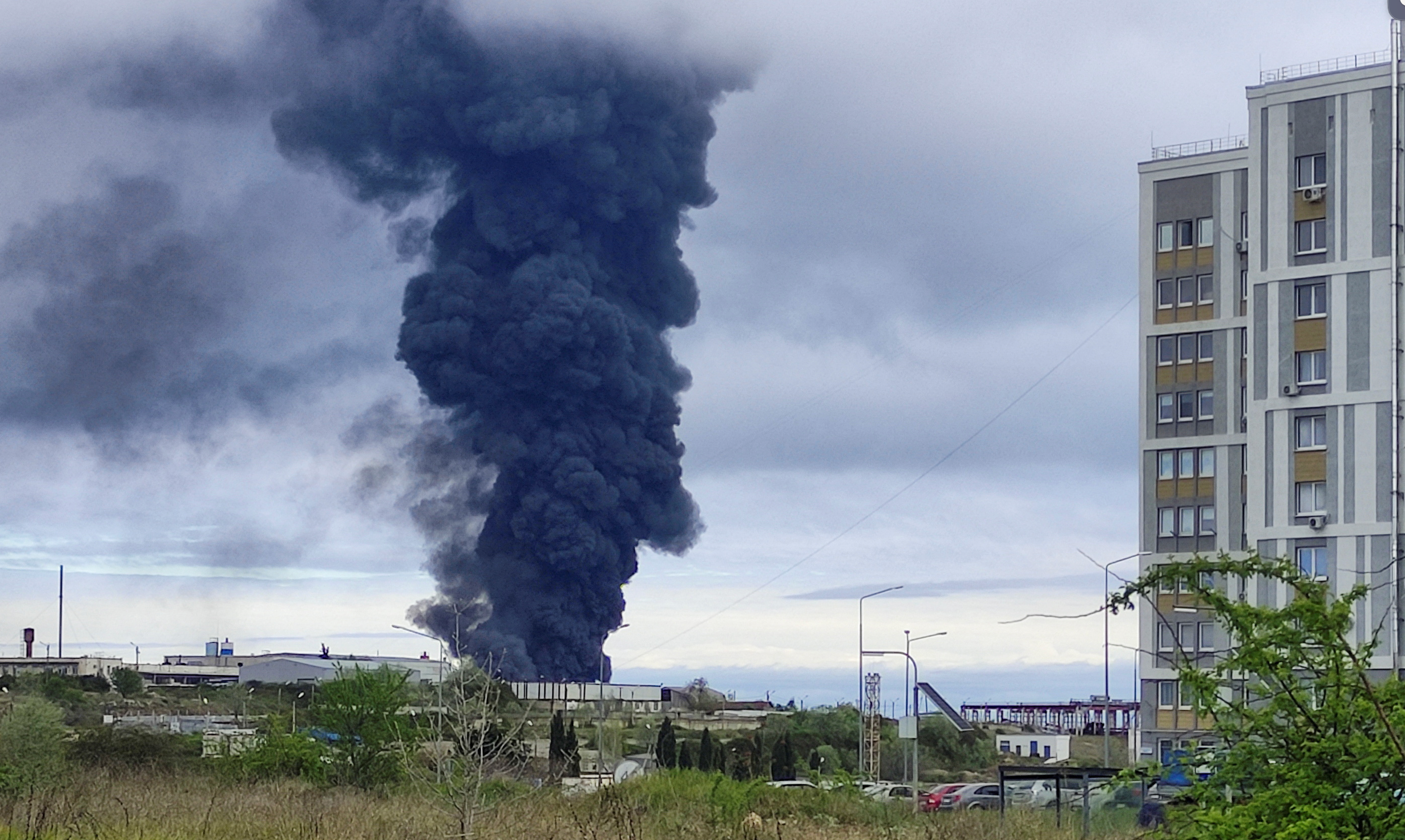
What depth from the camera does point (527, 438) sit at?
88.1m

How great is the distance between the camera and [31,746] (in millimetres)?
33094

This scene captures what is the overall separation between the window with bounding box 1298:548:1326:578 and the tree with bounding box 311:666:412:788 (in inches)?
1200

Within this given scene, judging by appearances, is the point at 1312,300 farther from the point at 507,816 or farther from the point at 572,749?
the point at 507,816

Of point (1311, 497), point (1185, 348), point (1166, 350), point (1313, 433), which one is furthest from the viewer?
point (1166, 350)

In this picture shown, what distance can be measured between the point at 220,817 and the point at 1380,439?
41.2m

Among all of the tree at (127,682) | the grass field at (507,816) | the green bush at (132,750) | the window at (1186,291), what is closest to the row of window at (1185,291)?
the window at (1186,291)

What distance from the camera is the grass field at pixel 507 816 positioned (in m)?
18.5

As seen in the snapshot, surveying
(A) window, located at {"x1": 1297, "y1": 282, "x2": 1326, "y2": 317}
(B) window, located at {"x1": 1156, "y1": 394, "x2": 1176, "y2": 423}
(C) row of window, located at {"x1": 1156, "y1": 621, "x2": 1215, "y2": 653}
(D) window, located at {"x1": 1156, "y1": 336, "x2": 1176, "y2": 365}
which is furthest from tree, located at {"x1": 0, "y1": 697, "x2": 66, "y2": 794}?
(D) window, located at {"x1": 1156, "y1": 336, "x2": 1176, "y2": 365}

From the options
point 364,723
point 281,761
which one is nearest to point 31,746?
point 281,761

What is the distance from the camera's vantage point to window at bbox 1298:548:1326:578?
52.2m

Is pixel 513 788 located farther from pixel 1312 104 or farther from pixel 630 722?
pixel 630 722

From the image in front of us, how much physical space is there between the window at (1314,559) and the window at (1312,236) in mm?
10009

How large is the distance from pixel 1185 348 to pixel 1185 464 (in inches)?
193

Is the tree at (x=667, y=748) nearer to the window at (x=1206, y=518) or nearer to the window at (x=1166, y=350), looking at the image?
the window at (x=1206, y=518)
